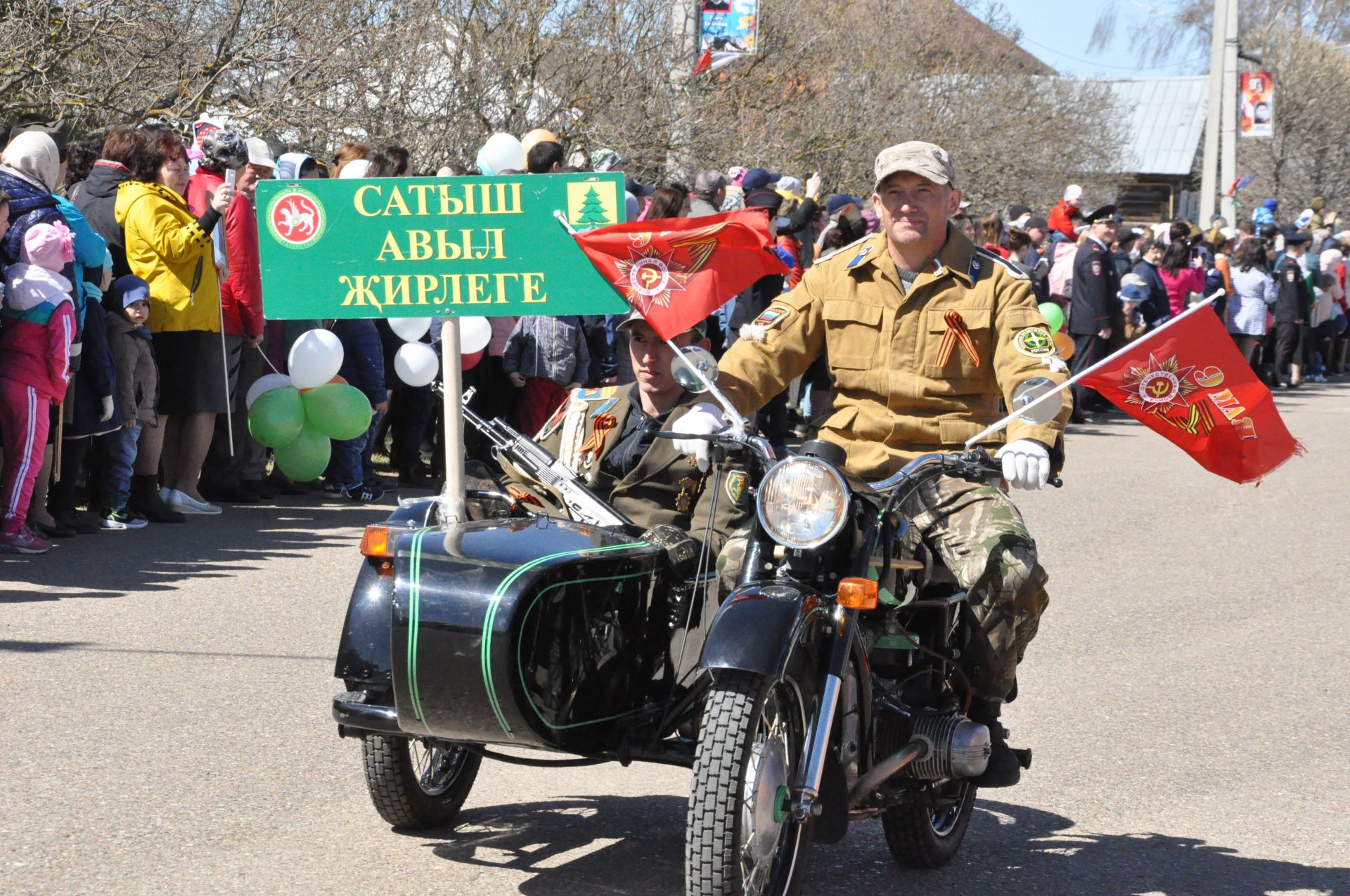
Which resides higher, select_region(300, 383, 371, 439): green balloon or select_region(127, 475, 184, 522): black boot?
select_region(300, 383, 371, 439): green balloon

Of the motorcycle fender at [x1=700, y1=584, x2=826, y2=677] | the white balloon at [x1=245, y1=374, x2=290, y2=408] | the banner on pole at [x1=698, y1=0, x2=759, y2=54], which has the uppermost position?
the banner on pole at [x1=698, y1=0, x2=759, y2=54]

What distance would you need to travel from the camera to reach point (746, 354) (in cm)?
506

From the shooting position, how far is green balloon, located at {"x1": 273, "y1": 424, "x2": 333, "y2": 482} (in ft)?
35.0

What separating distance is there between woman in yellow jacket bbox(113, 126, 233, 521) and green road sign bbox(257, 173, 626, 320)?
4.67 metres

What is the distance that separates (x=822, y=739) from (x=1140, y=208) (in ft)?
194

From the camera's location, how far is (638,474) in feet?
17.9

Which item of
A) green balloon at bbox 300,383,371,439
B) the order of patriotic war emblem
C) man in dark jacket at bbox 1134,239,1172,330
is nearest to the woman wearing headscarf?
green balloon at bbox 300,383,371,439

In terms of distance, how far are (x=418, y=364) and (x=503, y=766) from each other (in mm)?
4987

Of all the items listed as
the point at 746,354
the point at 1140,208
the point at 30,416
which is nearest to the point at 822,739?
the point at 746,354

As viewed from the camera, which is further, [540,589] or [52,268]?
[52,268]

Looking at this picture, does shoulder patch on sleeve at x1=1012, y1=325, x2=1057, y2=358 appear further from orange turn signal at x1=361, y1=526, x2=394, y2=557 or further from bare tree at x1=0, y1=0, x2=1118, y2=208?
bare tree at x1=0, y1=0, x2=1118, y2=208

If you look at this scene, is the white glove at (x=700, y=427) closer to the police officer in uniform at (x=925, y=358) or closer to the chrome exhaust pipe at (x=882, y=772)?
the police officer in uniform at (x=925, y=358)

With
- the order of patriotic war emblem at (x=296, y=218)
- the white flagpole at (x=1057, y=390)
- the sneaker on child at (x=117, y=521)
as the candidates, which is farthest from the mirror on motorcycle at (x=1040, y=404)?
the sneaker on child at (x=117, y=521)

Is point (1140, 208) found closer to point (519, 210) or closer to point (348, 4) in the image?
point (348, 4)
